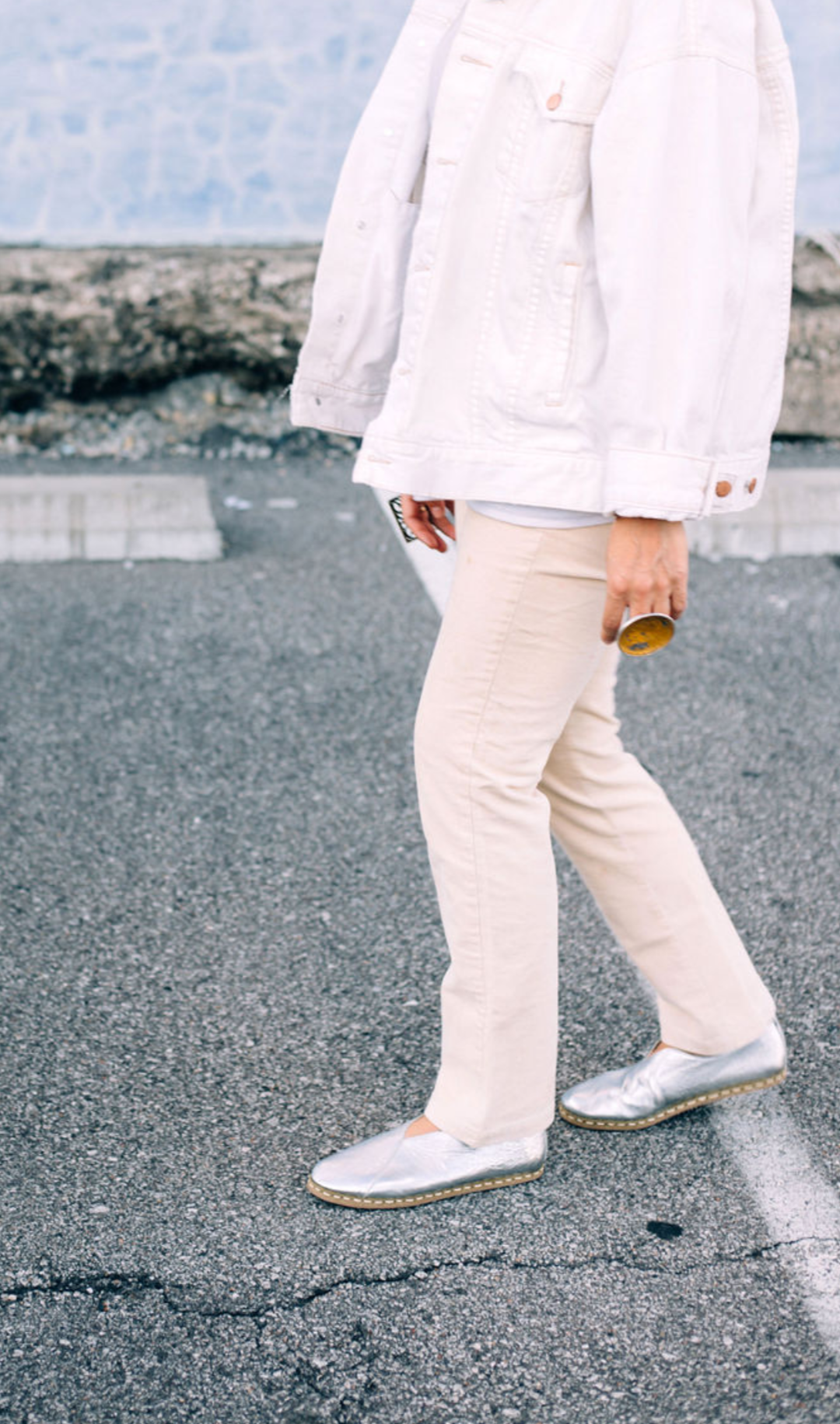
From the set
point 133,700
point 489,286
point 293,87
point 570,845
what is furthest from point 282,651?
point 293,87

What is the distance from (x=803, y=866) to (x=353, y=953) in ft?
3.38

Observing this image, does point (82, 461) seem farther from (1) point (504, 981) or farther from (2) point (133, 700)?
(1) point (504, 981)

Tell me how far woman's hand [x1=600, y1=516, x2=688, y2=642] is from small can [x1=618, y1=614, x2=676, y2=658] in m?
0.01

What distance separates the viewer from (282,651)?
4.26 metres

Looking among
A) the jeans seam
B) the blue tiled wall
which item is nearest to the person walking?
the jeans seam

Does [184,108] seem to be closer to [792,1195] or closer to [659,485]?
[659,485]

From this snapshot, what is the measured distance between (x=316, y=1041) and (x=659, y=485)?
1255 mm

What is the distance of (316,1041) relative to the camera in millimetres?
2541

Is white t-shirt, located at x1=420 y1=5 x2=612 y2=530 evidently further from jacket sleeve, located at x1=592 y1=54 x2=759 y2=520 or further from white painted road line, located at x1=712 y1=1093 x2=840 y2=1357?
white painted road line, located at x1=712 y1=1093 x2=840 y2=1357

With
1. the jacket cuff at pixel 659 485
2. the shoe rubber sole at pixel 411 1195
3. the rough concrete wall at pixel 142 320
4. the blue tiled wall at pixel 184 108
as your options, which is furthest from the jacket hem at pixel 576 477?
the blue tiled wall at pixel 184 108

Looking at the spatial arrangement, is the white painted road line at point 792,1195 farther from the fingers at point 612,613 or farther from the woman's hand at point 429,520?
the woman's hand at point 429,520

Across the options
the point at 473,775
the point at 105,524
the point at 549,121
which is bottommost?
the point at 105,524

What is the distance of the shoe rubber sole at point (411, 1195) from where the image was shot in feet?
6.97

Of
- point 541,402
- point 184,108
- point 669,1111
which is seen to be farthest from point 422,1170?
point 184,108
